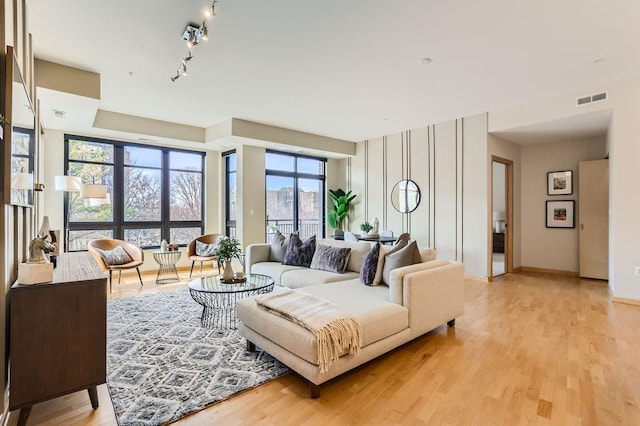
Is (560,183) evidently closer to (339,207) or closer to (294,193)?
(339,207)

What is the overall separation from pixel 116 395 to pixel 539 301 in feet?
16.0

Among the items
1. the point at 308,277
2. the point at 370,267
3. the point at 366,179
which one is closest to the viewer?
the point at 370,267

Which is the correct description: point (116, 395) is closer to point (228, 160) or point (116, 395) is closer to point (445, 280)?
point (445, 280)

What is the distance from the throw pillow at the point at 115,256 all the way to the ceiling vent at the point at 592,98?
7285mm

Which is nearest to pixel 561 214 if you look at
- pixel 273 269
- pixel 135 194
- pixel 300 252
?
pixel 300 252

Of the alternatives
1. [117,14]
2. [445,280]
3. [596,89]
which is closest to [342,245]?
[445,280]

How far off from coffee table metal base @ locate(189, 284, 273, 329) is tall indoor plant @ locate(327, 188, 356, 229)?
451 centimetres

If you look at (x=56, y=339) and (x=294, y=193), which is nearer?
(x=56, y=339)

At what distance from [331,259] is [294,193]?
3828 millimetres

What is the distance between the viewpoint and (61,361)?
6.34 ft

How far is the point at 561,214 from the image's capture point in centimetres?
633

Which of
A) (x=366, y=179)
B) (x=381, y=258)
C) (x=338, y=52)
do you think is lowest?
(x=381, y=258)

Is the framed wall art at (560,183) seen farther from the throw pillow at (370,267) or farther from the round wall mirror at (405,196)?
the throw pillow at (370,267)

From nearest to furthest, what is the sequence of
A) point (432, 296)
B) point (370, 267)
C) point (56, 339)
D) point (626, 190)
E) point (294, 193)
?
point (56, 339) → point (432, 296) → point (370, 267) → point (626, 190) → point (294, 193)
